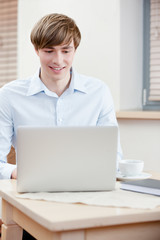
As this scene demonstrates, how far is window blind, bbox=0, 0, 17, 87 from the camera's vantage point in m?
4.24

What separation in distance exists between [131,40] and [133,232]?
6.57 ft

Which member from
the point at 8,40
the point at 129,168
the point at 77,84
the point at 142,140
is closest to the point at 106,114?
the point at 77,84

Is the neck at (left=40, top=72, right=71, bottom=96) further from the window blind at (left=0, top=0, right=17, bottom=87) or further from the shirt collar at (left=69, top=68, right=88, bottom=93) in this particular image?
the window blind at (left=0, top=0, right=17, bottom=87)

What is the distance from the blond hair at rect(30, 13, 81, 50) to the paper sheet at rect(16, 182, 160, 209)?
736 millimetres

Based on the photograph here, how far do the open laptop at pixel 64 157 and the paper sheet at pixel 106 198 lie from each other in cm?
3

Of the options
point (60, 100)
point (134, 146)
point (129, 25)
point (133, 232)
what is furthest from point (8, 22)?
point (133, 232)

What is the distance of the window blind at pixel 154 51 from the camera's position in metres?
3.05

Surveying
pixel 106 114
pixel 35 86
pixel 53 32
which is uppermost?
pixel 53 32

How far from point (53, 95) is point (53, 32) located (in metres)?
0.32

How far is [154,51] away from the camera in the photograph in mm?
3068

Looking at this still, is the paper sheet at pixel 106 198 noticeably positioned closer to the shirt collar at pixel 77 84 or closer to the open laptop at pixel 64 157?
the open laptop at pixel 64 157

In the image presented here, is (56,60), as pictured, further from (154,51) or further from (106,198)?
(154,51)

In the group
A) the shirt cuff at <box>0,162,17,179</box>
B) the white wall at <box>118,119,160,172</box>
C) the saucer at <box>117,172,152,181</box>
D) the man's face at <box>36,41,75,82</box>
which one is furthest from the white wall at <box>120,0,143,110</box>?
the shirt cuff at <box>0,162,17,179</box>

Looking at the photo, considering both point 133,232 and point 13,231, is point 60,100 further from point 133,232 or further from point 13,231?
point 133,232
